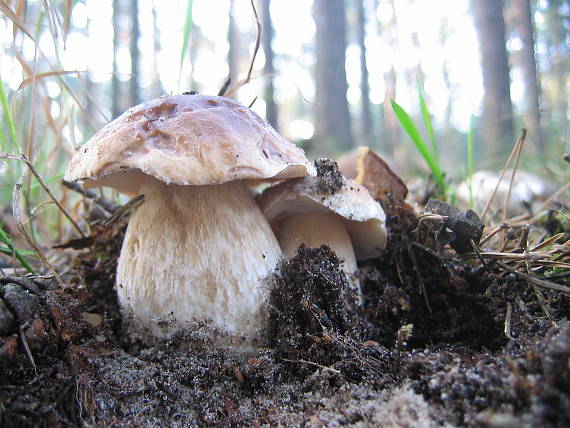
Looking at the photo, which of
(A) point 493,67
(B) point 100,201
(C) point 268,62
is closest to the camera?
(B) point 100,201

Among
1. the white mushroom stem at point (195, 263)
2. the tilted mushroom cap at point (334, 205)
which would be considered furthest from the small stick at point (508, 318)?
the white mushroom stem at point (195, 263)

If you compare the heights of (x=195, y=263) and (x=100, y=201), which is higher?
(x=100, y=201)

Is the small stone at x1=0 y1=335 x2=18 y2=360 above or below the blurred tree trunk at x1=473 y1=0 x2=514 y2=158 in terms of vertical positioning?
below

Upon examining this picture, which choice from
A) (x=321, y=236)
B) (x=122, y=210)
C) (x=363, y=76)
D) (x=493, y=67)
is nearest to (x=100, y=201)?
(x=122, y=210)

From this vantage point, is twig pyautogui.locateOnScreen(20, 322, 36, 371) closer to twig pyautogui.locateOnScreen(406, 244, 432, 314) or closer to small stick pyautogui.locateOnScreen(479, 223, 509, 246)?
twig pyautogui.locateOnScreen(406, 244, 432, 314)

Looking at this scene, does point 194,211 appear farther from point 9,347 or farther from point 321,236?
point 9,347

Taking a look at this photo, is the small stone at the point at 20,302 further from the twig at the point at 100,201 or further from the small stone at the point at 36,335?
the twig at the point at 100,201

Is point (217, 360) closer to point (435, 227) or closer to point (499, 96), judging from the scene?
point (435, 227)

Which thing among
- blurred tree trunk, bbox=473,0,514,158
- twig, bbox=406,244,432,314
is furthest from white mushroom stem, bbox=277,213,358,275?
blurred tree trunk, bbox=473,0,514,158
